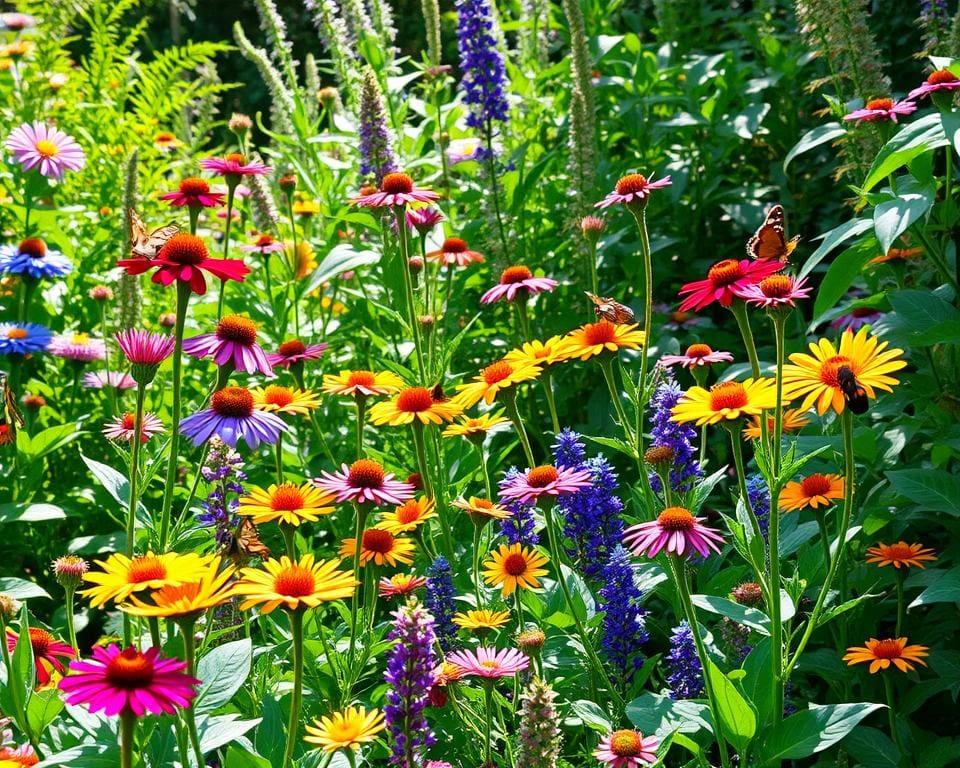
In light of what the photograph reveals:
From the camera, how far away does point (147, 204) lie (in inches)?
171

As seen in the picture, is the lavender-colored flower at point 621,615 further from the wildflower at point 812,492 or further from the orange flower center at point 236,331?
the orange flower center at point 236,331

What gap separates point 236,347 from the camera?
6.03 feet

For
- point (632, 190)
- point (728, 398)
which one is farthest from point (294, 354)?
point (728, 398)

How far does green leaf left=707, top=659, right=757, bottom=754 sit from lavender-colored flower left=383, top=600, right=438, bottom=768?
0.46 meters

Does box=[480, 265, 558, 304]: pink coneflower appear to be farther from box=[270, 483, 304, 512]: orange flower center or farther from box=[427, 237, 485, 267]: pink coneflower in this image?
box=[270, 483, 304, 512]: orange flower center

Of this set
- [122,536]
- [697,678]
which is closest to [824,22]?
[697,678]

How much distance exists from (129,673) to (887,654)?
5.27 feet

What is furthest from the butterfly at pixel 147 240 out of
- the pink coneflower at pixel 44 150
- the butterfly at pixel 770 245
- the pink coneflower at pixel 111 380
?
the pink coneflower at pixel 44 150

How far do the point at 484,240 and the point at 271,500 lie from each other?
191cm

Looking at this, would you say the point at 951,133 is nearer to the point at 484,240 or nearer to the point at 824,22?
the point at 824,22

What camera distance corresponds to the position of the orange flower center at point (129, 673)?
120 centimetres

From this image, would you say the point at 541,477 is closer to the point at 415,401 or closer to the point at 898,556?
the point at 415,401

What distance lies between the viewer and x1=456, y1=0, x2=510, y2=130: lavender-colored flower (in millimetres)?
3621

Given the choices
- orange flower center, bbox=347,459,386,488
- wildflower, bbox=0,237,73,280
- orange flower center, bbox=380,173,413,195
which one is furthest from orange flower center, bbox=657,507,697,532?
wildflower, bbox=0,237,73,280
